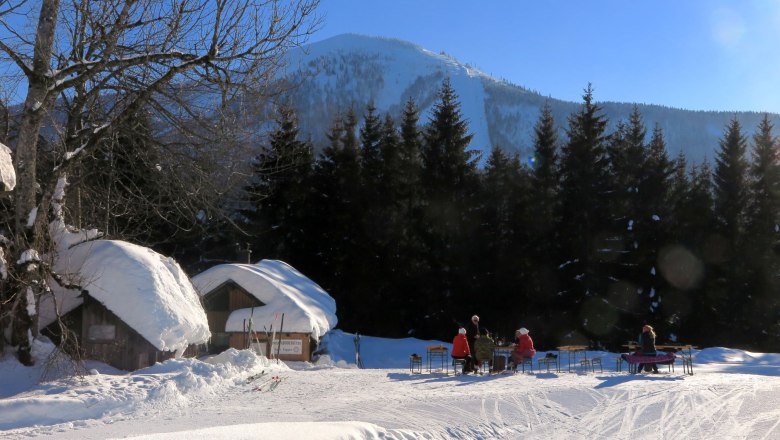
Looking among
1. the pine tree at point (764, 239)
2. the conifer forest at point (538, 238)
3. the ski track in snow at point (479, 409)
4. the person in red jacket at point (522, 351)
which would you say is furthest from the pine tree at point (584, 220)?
the ski track in snow at point (479, 409)

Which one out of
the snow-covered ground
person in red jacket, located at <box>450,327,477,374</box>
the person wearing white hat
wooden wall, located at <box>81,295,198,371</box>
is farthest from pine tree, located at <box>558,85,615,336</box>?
wooden wall, located at <box>81,295,198,371</box>

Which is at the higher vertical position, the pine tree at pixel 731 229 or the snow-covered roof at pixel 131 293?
the pine tree at pixel 731 229

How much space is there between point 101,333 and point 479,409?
9.07 m

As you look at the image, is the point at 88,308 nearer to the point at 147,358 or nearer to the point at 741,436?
the point at 147,358

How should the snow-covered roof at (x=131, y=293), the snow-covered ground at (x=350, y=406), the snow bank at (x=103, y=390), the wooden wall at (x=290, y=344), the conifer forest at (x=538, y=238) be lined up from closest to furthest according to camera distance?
1. the snow-covered ground at (x=350, y=406)
2. the snow bank at (x=103, y=390)
3. the snow-covered roof at (x=131, y=293)
4. the wooden wall at (x=290, y=344)
5. the conifer forest at (x=538, y=238)

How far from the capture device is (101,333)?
644 inches

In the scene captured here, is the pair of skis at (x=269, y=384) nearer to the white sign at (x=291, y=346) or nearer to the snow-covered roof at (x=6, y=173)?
the snow-covered roof at (x=6, y=173)

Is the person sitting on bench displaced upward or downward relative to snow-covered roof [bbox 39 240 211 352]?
downward

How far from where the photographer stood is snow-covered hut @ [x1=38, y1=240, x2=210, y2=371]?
1566 cm

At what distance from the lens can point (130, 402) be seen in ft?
37.5

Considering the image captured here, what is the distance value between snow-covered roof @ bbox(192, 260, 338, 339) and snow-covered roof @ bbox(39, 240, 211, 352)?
11345mm

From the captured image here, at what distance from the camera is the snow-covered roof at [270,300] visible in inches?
1109

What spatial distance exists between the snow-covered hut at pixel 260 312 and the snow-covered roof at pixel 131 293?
10.7 metres

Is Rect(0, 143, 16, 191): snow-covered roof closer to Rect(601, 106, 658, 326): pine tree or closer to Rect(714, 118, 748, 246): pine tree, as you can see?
Rect(601, 106, 658, 326): pine tree
